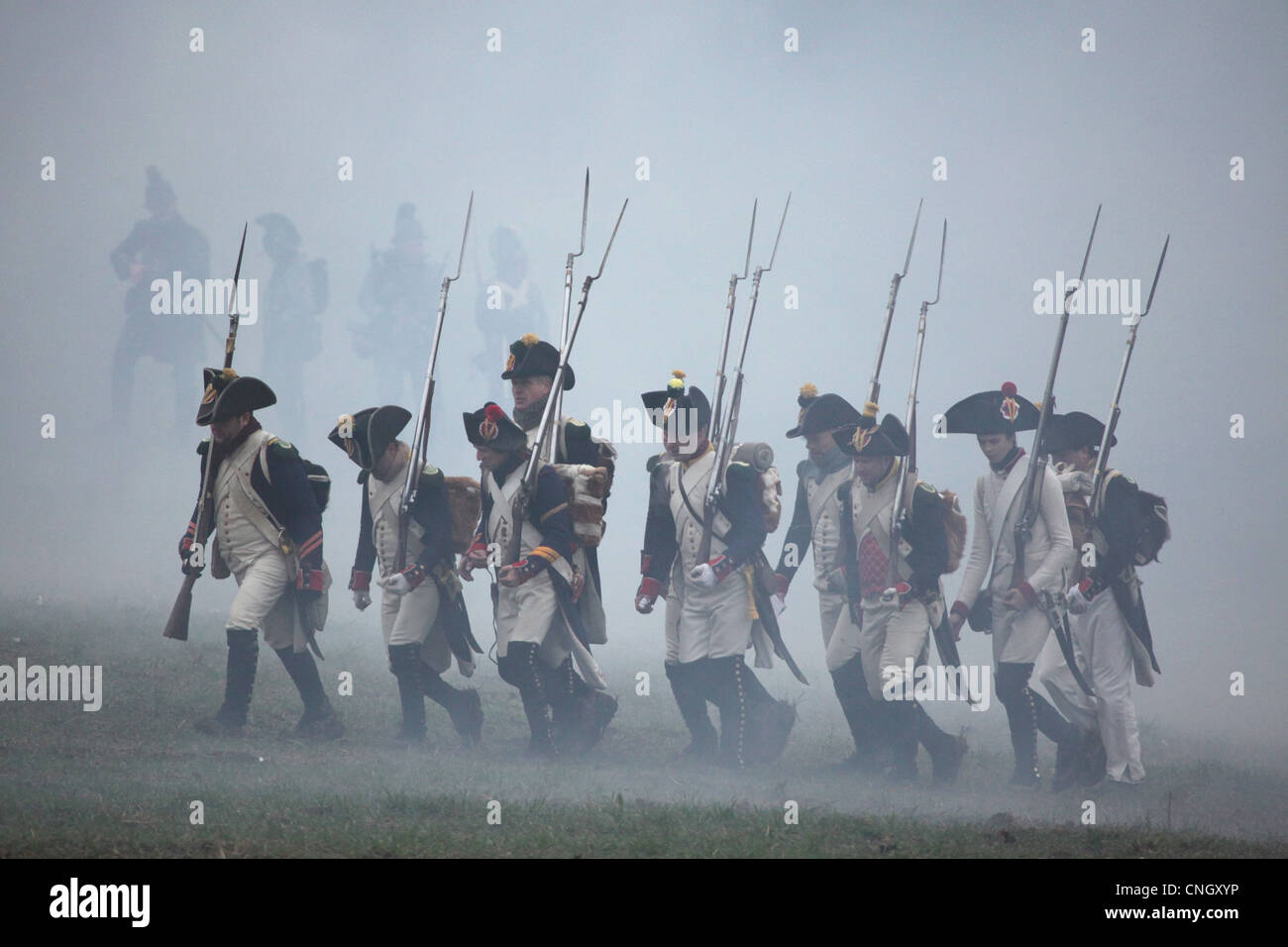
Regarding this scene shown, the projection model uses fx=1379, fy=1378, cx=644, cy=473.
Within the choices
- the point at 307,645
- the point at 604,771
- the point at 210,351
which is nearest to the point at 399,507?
the point at 307,645

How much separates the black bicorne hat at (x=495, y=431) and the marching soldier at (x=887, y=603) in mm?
2362

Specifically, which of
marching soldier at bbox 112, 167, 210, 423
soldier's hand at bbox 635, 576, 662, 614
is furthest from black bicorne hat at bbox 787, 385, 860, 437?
marching soldier at bbox 112, 167, 210, 423

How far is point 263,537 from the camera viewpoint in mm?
9727

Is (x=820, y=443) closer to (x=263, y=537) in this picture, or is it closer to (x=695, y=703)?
(x=695, y=703)

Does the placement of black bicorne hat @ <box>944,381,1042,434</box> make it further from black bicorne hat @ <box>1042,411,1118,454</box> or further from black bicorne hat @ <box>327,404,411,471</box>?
black bicorne hat @ <box>327,404,411,471</box>

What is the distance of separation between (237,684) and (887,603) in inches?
179

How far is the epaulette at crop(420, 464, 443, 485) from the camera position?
32.5ft

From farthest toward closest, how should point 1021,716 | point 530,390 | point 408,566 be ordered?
point 530,390 < point 408,566 < point 1021,716

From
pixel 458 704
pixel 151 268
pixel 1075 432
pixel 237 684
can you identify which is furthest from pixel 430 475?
pixel 151 268

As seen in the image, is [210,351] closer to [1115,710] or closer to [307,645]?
[307,645]

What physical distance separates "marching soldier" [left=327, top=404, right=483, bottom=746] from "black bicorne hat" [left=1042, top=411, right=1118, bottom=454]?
451 centimetres

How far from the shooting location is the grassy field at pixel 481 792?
6.55m

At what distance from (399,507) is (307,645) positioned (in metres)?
1.19

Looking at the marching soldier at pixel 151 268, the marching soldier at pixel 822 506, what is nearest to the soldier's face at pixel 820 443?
the marching soldier at pixel 822 506
